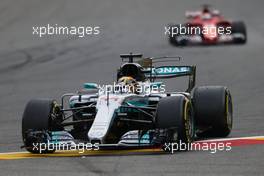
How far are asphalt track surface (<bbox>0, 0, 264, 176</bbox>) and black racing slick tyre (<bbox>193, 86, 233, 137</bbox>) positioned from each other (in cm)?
49

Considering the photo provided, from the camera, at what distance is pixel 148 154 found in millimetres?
12211

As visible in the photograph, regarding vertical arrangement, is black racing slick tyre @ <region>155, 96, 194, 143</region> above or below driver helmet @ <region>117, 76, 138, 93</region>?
below

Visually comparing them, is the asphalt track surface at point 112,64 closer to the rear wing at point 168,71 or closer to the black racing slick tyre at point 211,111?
the black racing slick tyre at point 211,111

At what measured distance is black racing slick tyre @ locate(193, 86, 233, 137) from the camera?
13938 millimetres

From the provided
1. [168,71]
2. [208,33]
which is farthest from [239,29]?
[168,71]

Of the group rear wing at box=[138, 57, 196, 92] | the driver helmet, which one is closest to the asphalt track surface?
rear wing at box=[138, 57, 196, 92]

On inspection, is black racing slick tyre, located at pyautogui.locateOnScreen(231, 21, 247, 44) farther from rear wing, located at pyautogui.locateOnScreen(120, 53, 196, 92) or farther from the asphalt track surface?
rear wing, located at pyautogui.locateOnScreen(120, 53, 196, 92)

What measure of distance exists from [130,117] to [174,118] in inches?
37.3

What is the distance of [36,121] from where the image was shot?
12.9 metres

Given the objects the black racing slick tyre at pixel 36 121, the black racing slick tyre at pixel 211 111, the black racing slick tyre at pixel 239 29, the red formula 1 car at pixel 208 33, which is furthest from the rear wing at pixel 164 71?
the black racing slick tyre at pixel 239 29

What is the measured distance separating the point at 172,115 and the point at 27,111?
2.00 metres

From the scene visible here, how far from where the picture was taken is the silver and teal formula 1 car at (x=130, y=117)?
12.3 m

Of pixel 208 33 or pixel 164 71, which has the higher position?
pixel 208 33

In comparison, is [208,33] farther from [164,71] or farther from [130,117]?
[130,117]
